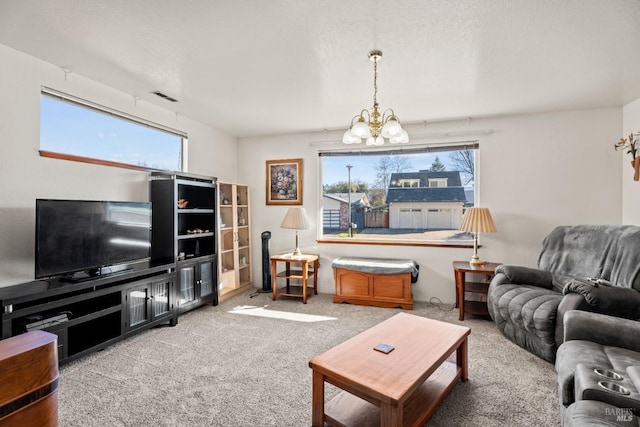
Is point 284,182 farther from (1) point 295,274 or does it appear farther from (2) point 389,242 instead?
(2) point 389,242

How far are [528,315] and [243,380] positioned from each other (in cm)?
230

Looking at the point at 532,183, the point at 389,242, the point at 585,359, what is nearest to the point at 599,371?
the point at 585,359

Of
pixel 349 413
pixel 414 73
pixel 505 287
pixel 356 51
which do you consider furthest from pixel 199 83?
pixel 505 287

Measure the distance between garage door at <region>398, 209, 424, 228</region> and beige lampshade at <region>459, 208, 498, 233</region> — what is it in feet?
2.61

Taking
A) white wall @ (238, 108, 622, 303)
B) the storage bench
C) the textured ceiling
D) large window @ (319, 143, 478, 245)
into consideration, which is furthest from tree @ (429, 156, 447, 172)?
the storage bench

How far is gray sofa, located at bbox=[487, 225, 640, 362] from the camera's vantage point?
2.32m

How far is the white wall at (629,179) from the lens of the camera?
11.0 ft

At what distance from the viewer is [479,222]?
3.65m

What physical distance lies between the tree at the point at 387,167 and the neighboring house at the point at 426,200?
0.07 m

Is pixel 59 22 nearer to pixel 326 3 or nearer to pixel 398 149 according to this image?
pixel 326 3

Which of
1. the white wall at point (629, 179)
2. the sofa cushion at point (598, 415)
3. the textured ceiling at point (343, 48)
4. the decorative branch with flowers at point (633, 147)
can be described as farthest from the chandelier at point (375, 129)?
the white wall at point (629, 179)

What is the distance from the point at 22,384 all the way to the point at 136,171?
2.39 meters

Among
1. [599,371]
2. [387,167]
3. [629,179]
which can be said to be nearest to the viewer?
[599,371]

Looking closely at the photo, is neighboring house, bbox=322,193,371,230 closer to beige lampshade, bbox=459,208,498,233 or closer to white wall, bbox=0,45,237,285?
beige lampshade, bbox=459,208,498,233
